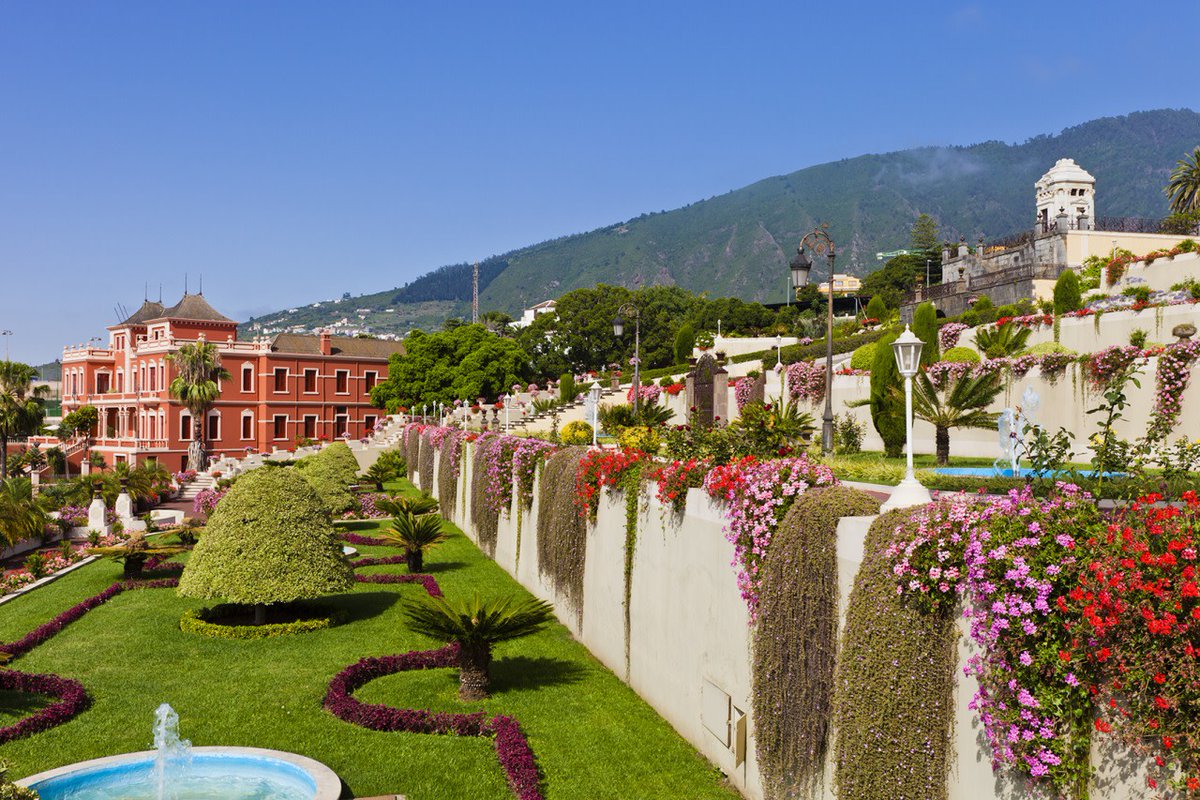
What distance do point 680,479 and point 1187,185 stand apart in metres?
42.5

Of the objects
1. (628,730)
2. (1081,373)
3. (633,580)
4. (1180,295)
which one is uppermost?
(1180,295)

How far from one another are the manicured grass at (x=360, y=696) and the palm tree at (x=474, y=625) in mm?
330

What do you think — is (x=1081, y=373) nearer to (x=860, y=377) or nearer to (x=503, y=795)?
(x=860, y=377)

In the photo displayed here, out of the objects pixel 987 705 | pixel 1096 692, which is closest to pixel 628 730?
pixel 987 705

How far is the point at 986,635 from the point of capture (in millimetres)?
5410

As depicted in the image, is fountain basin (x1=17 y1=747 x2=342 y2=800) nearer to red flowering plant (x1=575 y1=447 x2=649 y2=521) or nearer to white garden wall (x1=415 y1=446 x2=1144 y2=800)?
white garden wall (x1=415 y1=446 x2=1144 y2=800)

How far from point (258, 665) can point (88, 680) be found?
7.51 feet

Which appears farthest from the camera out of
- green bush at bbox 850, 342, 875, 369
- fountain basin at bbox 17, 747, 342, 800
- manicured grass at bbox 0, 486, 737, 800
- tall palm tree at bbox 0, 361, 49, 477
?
tall palm tree at bbox 0, 361, 49, 477

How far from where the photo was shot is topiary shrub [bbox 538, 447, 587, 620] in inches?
628

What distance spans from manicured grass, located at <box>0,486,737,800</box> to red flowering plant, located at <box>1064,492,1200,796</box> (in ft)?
17.7

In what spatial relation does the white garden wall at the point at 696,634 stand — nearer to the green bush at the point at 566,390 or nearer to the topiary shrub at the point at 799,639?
the topiary shrub at the point at 799,639


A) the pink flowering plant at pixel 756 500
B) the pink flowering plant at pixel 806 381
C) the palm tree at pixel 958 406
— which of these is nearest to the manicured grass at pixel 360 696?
the pink flowering plant at pixel 756 500

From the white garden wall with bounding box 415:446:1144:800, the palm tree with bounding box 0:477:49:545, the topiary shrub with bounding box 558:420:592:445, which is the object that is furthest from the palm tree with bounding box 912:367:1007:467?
the palm tree with bounding box 0:477:49:545

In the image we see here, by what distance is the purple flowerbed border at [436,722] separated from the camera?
9602 mm
